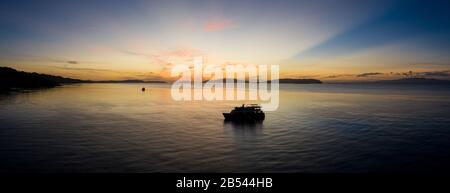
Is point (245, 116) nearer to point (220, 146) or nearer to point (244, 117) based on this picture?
point (244, 117)

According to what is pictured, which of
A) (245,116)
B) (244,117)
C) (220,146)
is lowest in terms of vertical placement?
(220,146)

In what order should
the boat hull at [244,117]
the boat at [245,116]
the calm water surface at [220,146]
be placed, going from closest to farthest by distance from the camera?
Answer: the calm water surface at [220,146], the boat hull at [244,117], the boat at [245,116]

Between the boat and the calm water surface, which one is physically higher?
the boat

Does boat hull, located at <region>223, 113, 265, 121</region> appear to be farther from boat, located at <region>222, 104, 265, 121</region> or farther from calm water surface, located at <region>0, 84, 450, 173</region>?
calm water surface, located at <region>0, 84, 450, 173</region>

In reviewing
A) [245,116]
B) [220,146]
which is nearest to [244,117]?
[245,116]

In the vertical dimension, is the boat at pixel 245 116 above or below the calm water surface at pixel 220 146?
above

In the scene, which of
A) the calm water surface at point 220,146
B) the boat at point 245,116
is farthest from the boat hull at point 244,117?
the calm water surface at point 220,146

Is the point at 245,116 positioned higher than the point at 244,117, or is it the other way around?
the point at 245,116

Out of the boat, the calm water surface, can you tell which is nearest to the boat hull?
the boat

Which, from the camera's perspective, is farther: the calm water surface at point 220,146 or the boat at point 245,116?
the boat at point 245,116

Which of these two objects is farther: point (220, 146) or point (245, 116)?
point (245, 116)

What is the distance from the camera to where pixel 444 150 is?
43.3 meters

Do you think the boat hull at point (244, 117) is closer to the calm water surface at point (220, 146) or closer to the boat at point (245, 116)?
the boat at point (245, 116)
